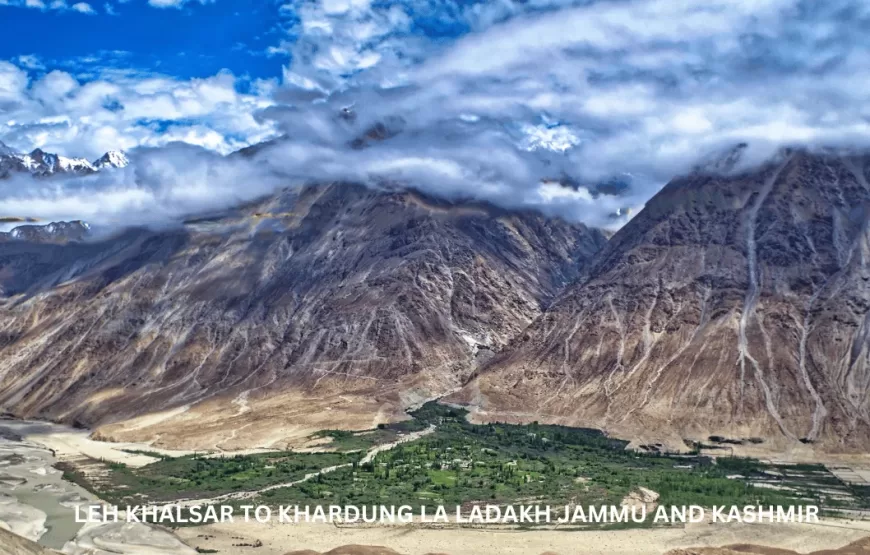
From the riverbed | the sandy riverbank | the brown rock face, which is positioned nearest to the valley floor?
the sandy riverbank

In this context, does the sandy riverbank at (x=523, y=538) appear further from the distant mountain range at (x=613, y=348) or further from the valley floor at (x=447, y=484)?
the distant mountain range at (x=613, y=348)

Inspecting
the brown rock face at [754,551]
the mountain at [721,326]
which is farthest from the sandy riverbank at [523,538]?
the mountain at [721,326]

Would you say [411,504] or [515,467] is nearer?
[411,504]

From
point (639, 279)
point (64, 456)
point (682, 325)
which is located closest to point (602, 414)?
point (682, 325)

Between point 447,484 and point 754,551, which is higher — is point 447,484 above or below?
above

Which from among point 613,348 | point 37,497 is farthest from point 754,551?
point 613,348

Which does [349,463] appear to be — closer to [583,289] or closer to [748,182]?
[583,289]

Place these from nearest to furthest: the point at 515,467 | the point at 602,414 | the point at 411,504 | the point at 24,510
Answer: the point at 411,504, the point at 24,510, the point at 515,467, the point at 602,414

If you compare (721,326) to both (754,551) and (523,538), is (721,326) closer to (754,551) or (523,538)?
(523,538)

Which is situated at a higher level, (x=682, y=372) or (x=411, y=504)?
(x=682, y=372)
